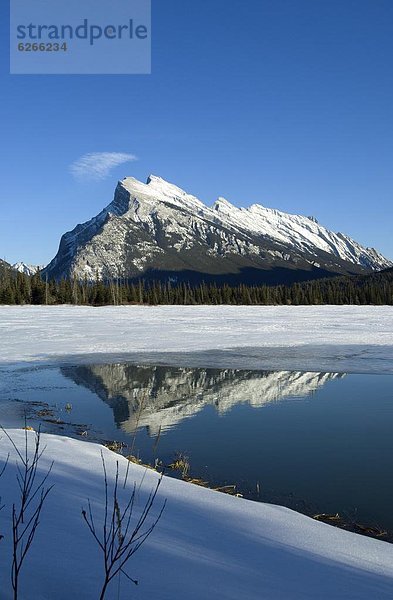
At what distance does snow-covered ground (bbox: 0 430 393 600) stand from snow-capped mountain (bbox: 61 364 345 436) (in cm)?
607

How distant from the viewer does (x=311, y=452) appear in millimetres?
10367

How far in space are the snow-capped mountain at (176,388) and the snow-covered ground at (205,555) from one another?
19.9 ft

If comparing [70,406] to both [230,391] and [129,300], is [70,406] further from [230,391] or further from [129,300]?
[129,300]

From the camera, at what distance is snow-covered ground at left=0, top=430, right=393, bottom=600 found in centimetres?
412

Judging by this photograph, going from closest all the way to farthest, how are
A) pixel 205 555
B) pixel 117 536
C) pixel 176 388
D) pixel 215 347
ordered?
1. pixel 205 555
2. pixel 117 536
3. pixel 176 388
4. pixel 215 347

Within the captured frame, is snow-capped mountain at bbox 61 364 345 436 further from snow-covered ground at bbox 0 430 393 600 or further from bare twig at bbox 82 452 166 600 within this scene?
bare twig at bbox 82 452 166 600

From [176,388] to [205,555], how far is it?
13281mm

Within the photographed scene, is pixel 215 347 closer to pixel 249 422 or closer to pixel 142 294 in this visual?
pixel 249 422

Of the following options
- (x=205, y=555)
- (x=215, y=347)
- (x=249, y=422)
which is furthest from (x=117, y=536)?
(x=215, y=347)

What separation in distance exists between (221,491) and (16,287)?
11187 centimetres

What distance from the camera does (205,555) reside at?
495 centimetres

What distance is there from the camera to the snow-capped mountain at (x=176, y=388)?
46.9 feet

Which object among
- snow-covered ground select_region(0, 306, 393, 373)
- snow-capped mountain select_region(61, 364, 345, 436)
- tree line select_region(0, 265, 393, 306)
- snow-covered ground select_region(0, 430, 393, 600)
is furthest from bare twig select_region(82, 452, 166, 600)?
tree line select_region(0, 265, 393, 306)

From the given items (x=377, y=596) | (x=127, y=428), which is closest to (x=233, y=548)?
(x=377, y=596)
